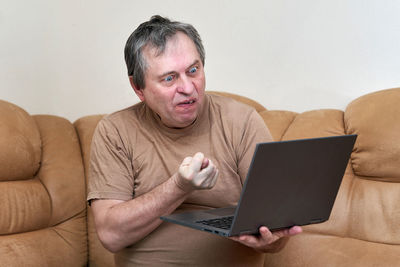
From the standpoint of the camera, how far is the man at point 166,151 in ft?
4.99

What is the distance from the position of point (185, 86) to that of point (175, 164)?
0.24m

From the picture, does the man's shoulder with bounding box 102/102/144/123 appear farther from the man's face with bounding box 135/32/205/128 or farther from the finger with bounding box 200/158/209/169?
the finger with bounding box 200/158/209/169

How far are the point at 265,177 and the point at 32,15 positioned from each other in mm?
1833

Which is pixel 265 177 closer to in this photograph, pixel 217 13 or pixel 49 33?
pixel 217 13

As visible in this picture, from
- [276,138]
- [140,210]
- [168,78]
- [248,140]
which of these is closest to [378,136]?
[276,138]

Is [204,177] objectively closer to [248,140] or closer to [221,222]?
[221,222]

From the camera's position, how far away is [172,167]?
62.3 inches

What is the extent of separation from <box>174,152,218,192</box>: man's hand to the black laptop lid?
0.13m

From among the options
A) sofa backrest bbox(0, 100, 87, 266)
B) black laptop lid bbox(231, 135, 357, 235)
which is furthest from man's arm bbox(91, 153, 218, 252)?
sofa backrest bbox(0, 100, 87, 266)

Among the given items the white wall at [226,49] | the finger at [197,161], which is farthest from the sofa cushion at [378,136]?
the finger at [197,161]

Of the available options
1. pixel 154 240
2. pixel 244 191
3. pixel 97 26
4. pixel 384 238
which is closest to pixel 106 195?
pixel 154 240

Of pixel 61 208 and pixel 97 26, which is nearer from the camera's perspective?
pixel 61 208

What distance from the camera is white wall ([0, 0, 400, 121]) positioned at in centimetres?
210

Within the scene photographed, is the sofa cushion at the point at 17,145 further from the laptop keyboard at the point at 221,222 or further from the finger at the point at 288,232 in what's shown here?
the finger at the point at 288,232
